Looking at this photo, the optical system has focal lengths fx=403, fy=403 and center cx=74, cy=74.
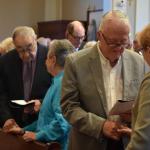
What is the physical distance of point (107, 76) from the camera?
87.4 inches

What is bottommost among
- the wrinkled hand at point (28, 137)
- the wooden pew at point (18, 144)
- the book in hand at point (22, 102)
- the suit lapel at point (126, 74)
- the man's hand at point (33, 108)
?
the wooden pew at point (18, 144)

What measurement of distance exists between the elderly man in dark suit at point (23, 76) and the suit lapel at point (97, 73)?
100cm

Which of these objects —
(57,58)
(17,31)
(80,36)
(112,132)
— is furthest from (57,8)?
(112,132)

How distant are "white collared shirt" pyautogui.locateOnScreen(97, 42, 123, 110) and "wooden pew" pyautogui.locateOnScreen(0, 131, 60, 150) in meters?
0.45

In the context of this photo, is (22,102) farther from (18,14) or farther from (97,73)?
(18,14)

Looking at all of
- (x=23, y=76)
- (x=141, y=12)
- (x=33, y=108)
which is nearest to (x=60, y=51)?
(x=33, y=108)

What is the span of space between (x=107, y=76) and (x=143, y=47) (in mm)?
539

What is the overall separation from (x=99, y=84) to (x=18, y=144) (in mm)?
805

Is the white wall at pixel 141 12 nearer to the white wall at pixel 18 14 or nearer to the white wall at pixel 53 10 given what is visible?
the white wall at pixel 53 10

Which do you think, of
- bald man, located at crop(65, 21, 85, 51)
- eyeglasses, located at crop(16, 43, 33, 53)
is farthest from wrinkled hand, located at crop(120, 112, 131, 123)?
bald man, located at crop(65, 21, 85, 51)

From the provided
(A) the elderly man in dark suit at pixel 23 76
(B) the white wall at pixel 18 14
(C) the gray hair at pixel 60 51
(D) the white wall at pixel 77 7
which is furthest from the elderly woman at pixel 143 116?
(B) the white wall at pixel 18 14

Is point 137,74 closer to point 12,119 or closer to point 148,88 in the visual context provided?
point 148,88

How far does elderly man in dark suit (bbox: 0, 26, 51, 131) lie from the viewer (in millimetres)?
3158

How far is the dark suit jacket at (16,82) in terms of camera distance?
10.4 feet
